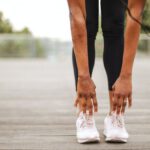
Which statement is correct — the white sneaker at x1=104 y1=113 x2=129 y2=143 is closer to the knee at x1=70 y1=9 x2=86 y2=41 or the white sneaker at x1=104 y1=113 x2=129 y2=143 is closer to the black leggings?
the black leggings

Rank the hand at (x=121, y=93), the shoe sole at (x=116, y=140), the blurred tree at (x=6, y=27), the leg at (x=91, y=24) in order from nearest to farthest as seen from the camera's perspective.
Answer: the hand at (x=121, y=93), the shoe sole at (x=116, y=140), the leg at (x=91, y=24), the blurred tree at (x=6, y=27)

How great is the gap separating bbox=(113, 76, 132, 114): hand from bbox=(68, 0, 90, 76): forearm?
14 cm

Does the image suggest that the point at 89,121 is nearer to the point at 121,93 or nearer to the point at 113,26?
the point at 121,93

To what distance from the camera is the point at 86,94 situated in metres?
2.39

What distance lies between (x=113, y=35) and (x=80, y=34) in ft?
0.80

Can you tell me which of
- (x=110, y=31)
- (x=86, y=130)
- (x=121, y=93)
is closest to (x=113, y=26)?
(x=110, y=31)

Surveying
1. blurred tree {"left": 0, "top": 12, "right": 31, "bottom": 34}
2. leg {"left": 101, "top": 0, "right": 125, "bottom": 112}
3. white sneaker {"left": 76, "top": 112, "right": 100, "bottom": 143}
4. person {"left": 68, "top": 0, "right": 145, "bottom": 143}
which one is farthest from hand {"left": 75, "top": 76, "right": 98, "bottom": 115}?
blurred tree {"left": 0, "top": 12, "right": 31, "bottom": 34}

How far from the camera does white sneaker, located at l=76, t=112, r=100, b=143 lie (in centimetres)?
246

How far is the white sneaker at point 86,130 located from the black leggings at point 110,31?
184 millimetres

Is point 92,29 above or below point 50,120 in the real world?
above

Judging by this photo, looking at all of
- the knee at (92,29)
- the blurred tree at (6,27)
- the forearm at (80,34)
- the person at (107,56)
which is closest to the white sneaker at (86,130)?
the person at (107,56)

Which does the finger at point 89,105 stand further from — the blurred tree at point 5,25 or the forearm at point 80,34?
the blurred tree at point 5,25

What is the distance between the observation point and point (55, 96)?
15.1 ft

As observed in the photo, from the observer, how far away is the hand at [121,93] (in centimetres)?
237
